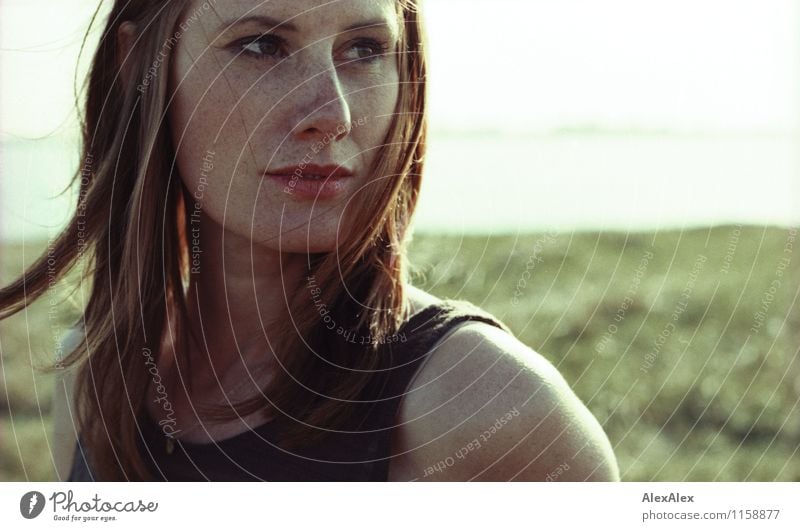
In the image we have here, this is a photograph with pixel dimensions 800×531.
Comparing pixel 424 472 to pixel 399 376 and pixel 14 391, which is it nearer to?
pixel 399 376

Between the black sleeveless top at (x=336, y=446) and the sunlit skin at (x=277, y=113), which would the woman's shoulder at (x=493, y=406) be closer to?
the black sleeveless top at (x=336, y=446)

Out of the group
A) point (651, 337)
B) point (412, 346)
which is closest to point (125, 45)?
point (412, 346)

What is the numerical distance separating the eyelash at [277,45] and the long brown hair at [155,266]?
20 mm

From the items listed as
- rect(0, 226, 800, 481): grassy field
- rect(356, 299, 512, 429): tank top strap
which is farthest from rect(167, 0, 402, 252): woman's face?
rect(0, 226, 800, 481): grassy field

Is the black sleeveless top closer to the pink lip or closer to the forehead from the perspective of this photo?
the pink lip

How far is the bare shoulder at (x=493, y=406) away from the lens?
2.49 ft

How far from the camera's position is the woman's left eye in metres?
0.78

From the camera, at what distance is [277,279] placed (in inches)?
33.9

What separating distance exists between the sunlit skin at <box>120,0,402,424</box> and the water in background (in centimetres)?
19

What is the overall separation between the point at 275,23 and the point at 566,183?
1.90 feet

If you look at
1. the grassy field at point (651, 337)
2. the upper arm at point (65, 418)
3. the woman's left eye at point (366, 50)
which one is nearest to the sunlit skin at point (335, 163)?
the woman's left eye at point (366, 50)
